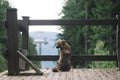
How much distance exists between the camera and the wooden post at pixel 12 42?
8681mm

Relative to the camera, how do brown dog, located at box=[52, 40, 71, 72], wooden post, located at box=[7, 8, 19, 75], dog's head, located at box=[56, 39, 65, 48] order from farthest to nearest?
dog's head, located at box=[56, 39, 65, 48]
brown dog, located at box=[52, 40, 71, 72]
wooden post, located at box=[7, 8, 19, 75]

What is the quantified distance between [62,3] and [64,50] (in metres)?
48.3

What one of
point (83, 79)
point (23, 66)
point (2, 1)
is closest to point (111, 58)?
point (23, 66)

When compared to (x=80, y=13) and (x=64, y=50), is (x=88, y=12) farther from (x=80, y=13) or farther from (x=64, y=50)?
(x=64, y=50)

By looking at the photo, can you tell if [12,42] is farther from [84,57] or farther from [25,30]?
[84,57]

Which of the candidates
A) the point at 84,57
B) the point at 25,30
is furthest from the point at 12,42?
the point at 84,57

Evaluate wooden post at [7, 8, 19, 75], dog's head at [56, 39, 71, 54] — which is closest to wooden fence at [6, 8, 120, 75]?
wooden post at [7, 8, 19, 75]

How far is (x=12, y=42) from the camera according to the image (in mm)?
8766

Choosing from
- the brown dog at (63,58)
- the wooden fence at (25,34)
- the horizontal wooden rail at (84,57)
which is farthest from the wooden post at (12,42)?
the horizontal wooden rail at (84,57)

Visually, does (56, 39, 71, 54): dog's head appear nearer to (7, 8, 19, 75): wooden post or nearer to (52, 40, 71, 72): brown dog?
(52, 40, 71, 72): brown dog

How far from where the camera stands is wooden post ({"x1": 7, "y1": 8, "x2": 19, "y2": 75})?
868cm

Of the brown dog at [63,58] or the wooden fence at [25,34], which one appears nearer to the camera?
the wooden fence at [25,34]

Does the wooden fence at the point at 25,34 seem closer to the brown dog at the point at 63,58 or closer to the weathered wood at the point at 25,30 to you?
the weathered wood at the point at 25,30

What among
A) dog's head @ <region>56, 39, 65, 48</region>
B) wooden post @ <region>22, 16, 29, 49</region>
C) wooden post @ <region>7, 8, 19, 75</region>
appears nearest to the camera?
wooden post @ <region>7, 8, 19, 75</region>
